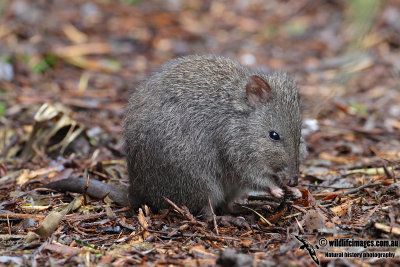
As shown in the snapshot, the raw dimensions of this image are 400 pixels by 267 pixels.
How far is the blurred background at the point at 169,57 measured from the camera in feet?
24.8

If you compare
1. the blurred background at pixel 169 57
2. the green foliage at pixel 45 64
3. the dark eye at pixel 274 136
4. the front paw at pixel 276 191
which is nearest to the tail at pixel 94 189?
the blurred background at pixel 169 57

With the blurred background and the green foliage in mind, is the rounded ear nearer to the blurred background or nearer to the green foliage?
the blurred background

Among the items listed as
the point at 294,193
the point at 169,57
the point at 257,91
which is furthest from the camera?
the point at 169,57

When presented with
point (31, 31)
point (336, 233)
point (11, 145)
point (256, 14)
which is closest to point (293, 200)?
point (336, 233)

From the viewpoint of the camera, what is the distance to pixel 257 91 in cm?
559

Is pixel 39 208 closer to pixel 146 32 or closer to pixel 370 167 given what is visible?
pixel 370 167

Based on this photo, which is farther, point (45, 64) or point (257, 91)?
point (45, 64)

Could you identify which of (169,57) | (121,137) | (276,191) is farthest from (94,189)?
(169,57)

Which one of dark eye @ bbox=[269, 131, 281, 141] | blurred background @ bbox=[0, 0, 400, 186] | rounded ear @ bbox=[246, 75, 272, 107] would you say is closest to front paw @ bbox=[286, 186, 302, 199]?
dark eye @ bbox=[269, 131, 281, 141]

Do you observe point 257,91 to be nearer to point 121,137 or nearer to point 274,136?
point 274,136

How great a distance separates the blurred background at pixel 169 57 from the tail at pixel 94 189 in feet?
3.83

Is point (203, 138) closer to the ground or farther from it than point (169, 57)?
closer to the ground

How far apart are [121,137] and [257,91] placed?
1942 mm

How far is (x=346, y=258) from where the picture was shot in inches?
161
